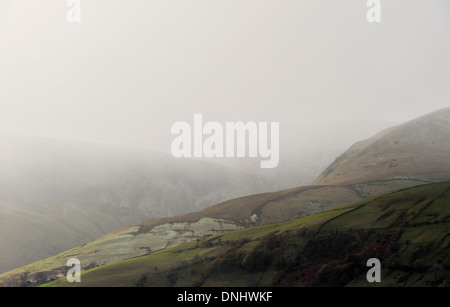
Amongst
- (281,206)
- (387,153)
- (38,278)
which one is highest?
(387,153)

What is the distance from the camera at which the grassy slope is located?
1697 inches

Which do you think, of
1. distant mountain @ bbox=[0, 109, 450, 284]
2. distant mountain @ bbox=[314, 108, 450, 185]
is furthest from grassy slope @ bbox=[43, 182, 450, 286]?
distant mountain @ bbox=[314, 108, 450, 185]

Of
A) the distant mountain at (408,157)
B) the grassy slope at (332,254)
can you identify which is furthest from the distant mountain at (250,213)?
the grassy slope at (332,254)

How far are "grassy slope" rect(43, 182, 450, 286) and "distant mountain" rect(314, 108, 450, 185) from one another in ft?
223

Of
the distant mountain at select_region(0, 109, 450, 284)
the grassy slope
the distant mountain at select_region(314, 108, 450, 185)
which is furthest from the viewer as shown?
the distant mountain at select_region(314, 108, 450, 185)

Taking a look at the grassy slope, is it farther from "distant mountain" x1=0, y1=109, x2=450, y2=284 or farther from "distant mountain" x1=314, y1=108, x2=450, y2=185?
"distant mountain" x1=314, y1=108, x2=450, y2=185

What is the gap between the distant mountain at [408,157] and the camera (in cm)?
12795

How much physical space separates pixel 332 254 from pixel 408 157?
345 feet
